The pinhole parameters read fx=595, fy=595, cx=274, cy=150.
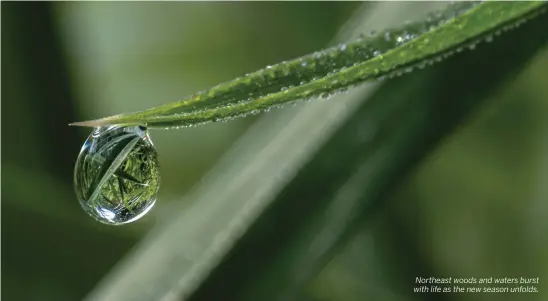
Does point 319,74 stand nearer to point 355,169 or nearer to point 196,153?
point 355,169

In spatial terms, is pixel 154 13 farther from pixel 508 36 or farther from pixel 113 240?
pixel 508 36

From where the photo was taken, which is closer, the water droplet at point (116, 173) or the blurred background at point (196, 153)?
the water droplet at point (116, 173)

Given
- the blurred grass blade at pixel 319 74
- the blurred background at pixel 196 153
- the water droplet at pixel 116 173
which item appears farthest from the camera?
the blurred background at pixel 196 153

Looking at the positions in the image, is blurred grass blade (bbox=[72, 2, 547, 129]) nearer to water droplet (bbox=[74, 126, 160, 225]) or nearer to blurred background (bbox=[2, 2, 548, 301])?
water droplet (bbox=[74, 126, 160, 225])

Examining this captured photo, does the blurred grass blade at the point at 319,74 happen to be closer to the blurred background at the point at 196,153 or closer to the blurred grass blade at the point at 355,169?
the blurred grass blade at the point at 355,169

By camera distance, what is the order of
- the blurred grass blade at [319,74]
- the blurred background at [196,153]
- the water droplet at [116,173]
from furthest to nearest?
the blurred background at [196,153] → the water droplet at [116,173] → the blurred grass blade at [319,74]

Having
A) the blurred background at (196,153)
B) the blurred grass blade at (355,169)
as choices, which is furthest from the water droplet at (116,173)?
the blurred background at (196,153)
